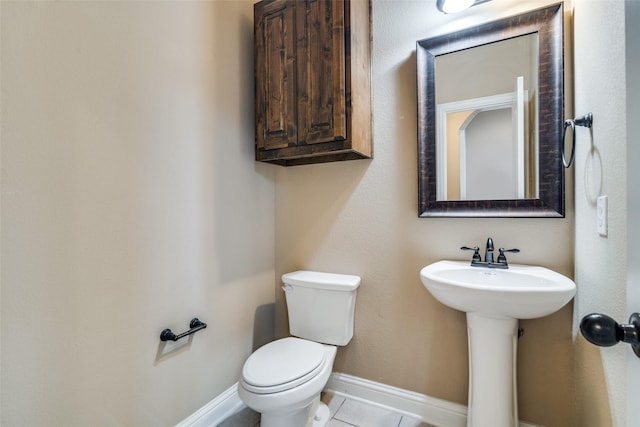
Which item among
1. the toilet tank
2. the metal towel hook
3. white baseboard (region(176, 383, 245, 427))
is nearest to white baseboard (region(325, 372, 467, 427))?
the toilet tank

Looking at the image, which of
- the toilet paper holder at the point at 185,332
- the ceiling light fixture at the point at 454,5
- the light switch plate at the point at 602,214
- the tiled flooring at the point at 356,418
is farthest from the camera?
the tiled flooring at the point at 356,418

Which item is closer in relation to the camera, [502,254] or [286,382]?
[286,382]

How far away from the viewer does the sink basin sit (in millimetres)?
996

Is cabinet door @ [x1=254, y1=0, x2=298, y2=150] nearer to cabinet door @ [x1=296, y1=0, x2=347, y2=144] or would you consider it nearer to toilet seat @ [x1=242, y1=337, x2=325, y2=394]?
cabinet door @ [x1=296, y1=0, x2=347, y2=144]

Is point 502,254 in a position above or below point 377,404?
above

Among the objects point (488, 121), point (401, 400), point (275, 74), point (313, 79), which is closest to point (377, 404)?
point (401, 400)

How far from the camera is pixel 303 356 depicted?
54.9 inches

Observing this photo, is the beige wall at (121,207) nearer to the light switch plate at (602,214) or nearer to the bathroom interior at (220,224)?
the bathroom interior at (220,224)

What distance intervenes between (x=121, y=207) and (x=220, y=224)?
50 cm

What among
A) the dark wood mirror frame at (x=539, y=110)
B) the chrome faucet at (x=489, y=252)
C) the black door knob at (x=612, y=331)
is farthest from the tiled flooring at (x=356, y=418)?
the black door knob at (x=612, y=331)

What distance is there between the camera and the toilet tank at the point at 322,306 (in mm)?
1607

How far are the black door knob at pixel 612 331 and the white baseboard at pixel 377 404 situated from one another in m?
1.27

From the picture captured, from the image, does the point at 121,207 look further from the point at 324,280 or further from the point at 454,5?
the point at 454,5

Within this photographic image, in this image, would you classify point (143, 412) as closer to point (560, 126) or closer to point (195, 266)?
point (195, 266)
